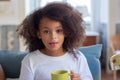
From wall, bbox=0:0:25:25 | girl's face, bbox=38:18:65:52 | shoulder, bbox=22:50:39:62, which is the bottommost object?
shoulder, bbox=22:50:39:62

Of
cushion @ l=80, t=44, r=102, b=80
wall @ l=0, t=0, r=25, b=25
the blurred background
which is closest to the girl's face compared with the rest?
cushion @ l=80, t=44, r=102, b=80

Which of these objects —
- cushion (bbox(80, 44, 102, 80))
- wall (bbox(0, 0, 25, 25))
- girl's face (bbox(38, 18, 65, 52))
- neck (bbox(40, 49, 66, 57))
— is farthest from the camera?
wall (bbox(0, 0, 25, 25))

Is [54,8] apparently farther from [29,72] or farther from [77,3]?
[77,3]

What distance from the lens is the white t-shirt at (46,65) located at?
4.59 ft

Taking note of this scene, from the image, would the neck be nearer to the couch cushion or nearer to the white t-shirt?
the white t-shirt

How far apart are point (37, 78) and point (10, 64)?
342mm

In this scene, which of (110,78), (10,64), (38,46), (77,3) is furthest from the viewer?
(77,3)

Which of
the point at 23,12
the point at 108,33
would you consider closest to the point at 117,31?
the point at 108,33

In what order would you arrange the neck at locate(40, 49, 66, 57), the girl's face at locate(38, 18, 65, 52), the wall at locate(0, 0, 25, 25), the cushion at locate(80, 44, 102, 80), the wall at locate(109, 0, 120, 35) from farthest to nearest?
the wall at locate(109, 0, 120, 35)
the wall at locate(0, 0, 25, 25)
the cushion at locate(80, 44, 102, 80)
the neck at locate(40, 49, 66, 57)
the girl's face at locate(38, 18, 65, 52)

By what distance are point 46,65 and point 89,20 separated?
138 inches

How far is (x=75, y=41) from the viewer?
153cm

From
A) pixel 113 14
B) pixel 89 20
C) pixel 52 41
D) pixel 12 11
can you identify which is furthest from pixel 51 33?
pixel 89 20

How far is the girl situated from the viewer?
1.38 meters

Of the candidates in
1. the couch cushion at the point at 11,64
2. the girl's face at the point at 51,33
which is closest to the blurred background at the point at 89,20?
the couch cushion at the point at 11,64
